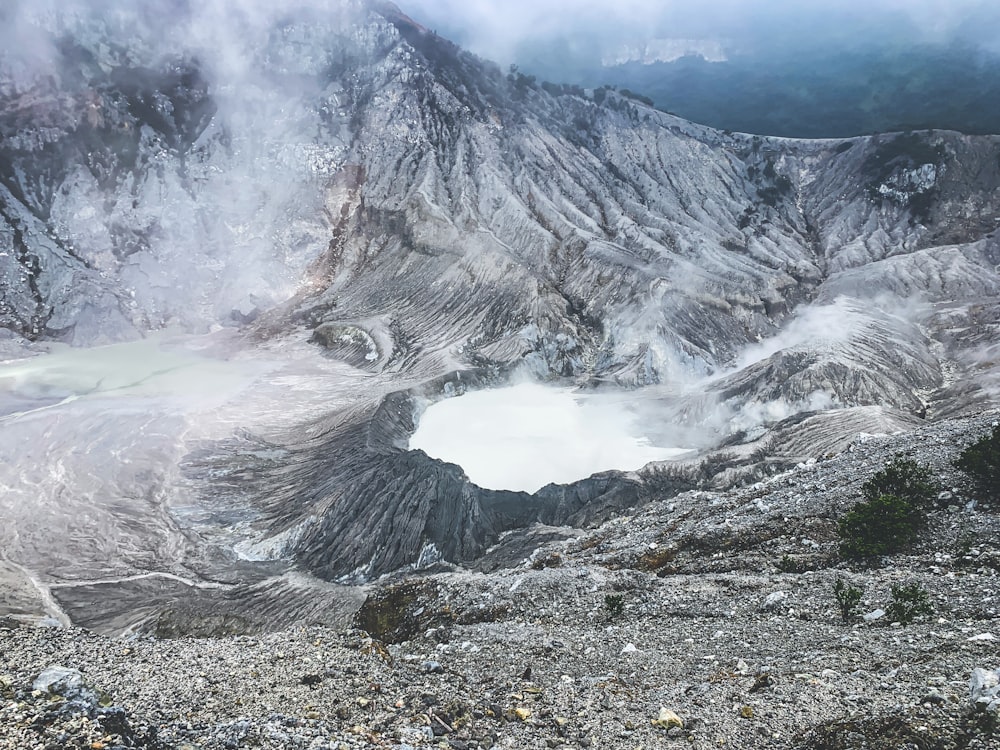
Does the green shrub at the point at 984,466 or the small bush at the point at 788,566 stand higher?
the green shrub at the point at 984,466

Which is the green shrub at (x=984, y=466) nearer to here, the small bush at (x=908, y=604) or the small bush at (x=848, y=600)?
the small bush at (x=908, y=604)

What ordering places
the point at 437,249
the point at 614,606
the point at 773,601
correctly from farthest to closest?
the point at 437,249, the point at 614,606, the point at 773,601

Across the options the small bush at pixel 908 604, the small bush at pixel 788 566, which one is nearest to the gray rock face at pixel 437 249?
the small bush at pixel 788 566

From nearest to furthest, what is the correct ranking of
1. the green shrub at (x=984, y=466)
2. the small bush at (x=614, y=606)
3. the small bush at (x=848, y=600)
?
the small bush at (x=848, y=600) < the small bush at (x=614, y=606) < the green shrub at (x=984, y=466)

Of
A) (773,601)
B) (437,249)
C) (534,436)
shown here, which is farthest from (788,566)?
(437,249)

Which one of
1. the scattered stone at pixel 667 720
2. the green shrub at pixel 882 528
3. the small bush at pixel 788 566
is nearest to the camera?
the scattered stone at pixel 667 720

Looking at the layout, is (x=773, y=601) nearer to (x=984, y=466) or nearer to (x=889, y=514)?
(x=889, y=514)

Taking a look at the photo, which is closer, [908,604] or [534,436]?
[908,604]

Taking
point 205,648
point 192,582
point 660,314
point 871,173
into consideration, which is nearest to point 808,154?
point 871,173
